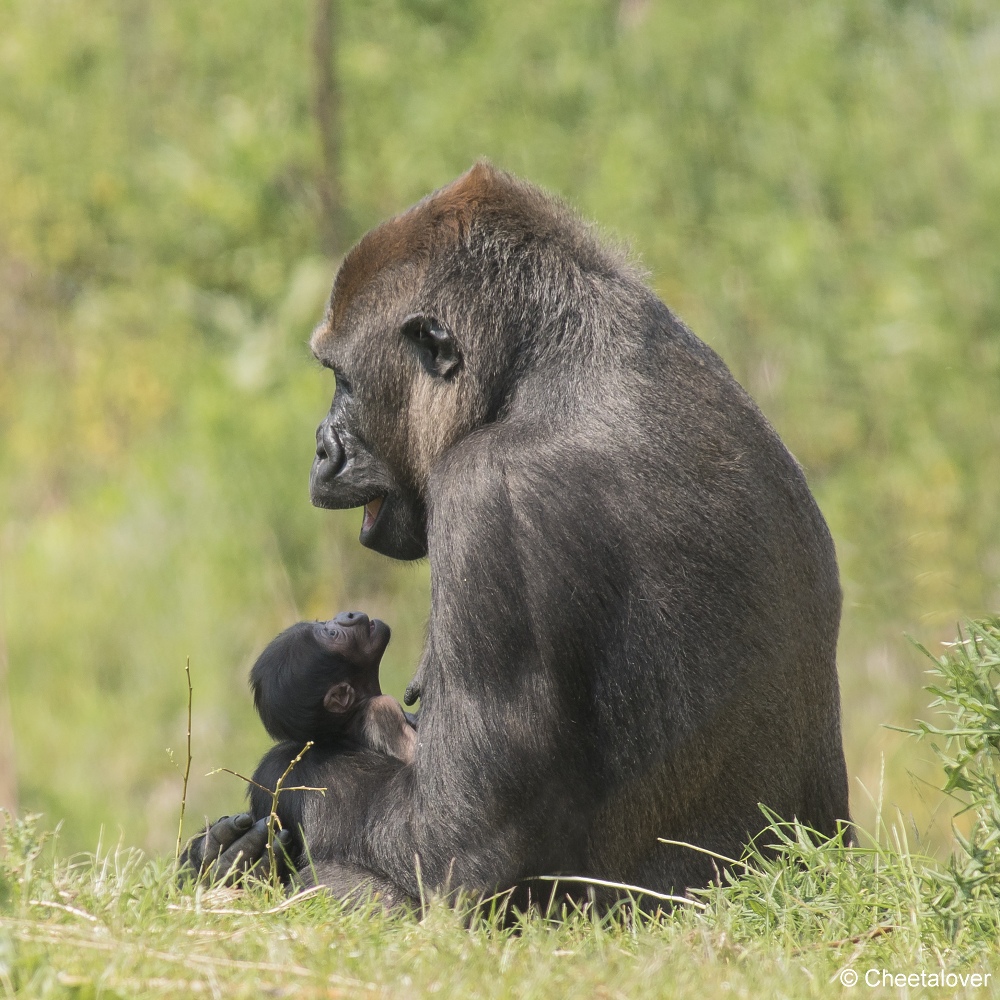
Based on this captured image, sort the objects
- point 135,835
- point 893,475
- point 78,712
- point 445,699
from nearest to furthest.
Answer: point 445,699, point 893,475, point 135,835, point 78,712

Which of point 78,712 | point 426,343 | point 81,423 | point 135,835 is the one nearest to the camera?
point 426,343

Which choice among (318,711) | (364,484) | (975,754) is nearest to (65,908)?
(318,711)

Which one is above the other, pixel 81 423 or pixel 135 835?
pixel 81 423

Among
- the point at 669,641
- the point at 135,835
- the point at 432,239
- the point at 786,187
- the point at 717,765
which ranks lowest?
the point at 135,835

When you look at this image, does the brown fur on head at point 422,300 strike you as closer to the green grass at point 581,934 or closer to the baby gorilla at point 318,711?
the baby gorilla at point 318,711

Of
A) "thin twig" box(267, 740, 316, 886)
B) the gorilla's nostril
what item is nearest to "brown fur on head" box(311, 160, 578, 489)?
the gorilla's nostril

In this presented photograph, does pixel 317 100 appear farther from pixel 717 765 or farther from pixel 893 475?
pixel 717 765

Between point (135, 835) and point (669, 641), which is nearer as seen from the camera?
point (669, 641)

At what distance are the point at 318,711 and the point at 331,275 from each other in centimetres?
741

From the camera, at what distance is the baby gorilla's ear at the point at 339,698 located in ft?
13.3

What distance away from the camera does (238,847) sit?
3857mm

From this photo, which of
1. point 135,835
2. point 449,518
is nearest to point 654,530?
point 449,518

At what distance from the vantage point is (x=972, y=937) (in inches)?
115

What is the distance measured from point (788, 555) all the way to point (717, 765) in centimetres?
54
